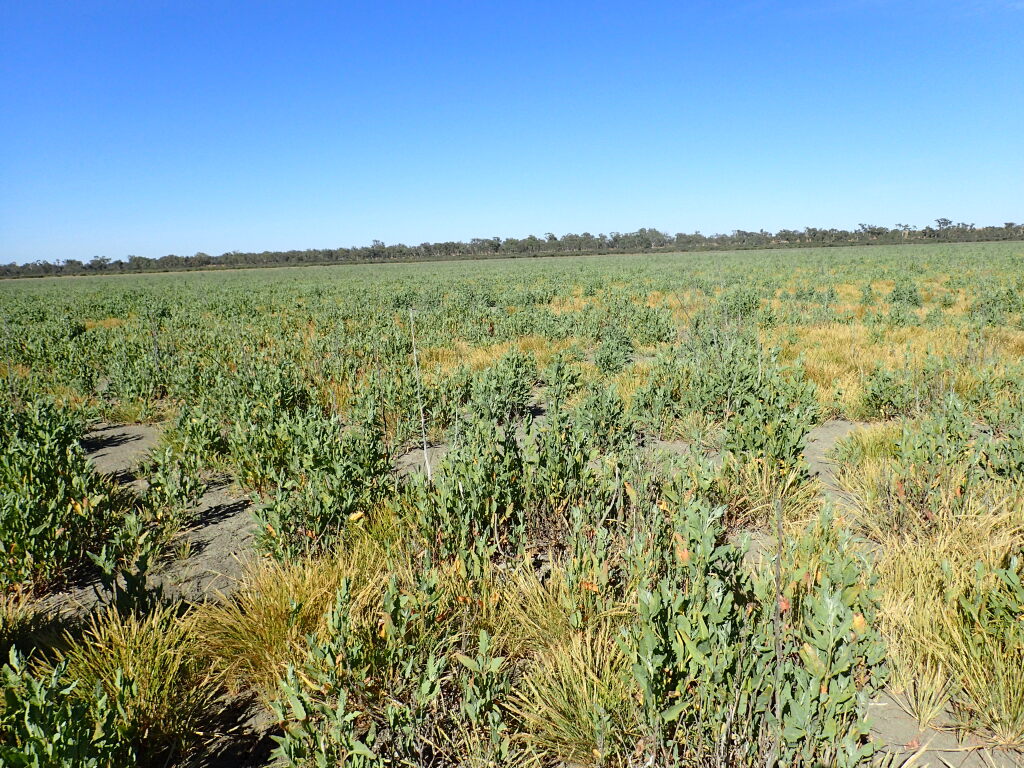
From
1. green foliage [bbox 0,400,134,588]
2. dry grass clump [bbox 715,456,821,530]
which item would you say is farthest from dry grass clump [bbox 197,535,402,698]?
dry grass clump [bbox 715,456,821,530]

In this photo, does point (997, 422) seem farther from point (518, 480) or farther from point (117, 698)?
point (117, 698)

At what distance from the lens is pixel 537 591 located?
286 cm

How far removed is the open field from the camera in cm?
196

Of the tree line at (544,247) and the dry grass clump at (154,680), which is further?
the tree line at (544,247)

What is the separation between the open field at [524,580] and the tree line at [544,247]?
8726 cm

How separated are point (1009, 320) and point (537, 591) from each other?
1455 centimetres

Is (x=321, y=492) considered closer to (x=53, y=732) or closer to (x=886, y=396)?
(x=53, y=732)

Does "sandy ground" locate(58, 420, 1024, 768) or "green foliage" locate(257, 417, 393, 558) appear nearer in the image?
"sandy ground" locate(58, 420, 1024, 768)

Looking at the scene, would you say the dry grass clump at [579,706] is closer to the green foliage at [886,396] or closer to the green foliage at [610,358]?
the green foliage at [886,396]

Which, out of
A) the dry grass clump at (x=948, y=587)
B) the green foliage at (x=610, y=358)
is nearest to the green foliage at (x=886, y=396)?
the dry grass clump at (x=948, y=587)

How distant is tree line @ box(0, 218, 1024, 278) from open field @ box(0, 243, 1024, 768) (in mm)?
87258

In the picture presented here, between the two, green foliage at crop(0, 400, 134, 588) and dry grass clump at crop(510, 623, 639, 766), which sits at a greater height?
green foliage at crop(0, 400, 134, 588)

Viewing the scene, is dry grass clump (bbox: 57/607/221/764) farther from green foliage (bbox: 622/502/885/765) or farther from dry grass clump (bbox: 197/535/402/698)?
green foliage (bbox: 622/502/885/765)

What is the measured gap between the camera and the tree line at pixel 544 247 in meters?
84.8
